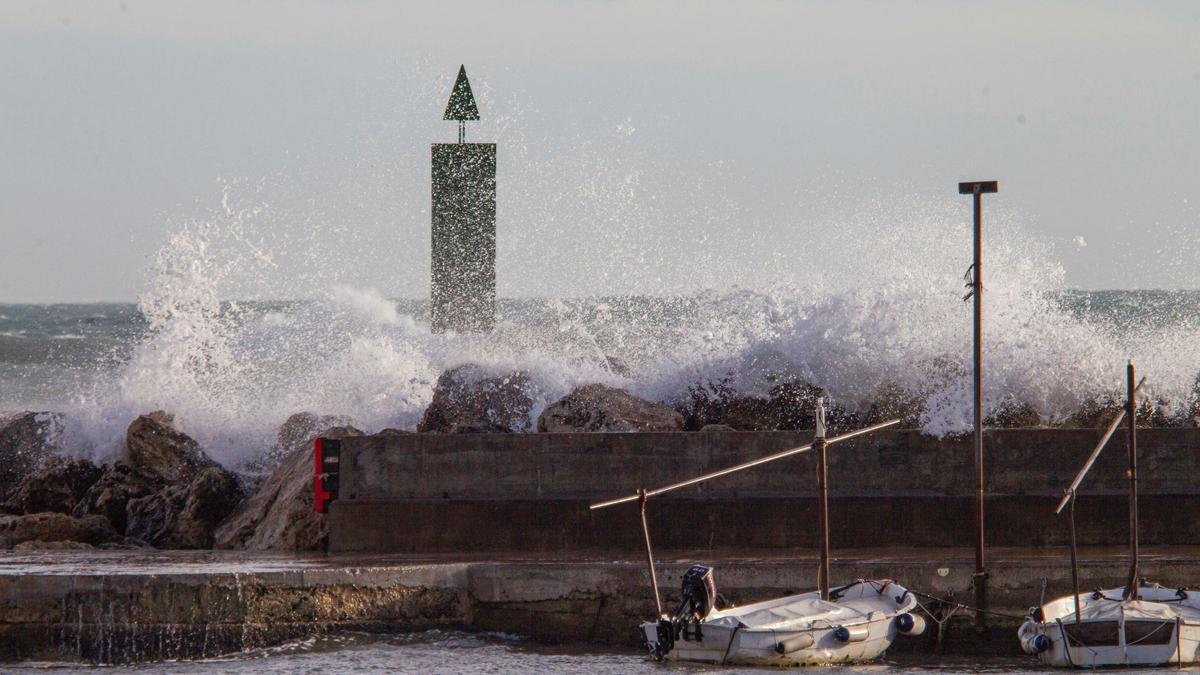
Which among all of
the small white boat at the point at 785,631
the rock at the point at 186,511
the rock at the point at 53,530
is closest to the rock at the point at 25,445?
the rock at the point at 186,511

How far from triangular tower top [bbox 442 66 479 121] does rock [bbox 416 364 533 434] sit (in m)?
4.10

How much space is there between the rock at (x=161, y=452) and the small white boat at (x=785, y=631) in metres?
6.51

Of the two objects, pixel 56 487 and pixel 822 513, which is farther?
pixel 56 487

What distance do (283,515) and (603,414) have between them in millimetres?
2720

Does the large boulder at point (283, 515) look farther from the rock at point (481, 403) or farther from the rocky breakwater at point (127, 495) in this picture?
the rock at point (481, 403)

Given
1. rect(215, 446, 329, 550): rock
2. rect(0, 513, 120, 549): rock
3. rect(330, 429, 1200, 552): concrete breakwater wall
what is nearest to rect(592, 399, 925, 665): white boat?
rect(330, 429, 1200, 552): concrete breakwater wall

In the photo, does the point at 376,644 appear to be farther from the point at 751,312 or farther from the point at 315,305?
the point at 315,305

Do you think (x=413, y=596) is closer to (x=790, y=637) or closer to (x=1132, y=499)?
(x=790, y=637)

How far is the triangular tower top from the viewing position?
59.6 feet

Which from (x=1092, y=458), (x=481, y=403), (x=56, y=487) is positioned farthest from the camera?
(x=56, y=487)

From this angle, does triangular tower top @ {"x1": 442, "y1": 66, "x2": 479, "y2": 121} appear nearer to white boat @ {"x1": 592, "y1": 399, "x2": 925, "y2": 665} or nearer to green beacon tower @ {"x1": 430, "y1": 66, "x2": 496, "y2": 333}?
green beacon tower @ {"x1": 430, "y1": 66, "x2": 496, "y2": 333}

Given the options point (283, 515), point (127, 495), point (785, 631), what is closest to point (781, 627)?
point (785, 631)

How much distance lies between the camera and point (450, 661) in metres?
10.3

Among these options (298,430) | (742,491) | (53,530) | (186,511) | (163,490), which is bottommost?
(53,530)
